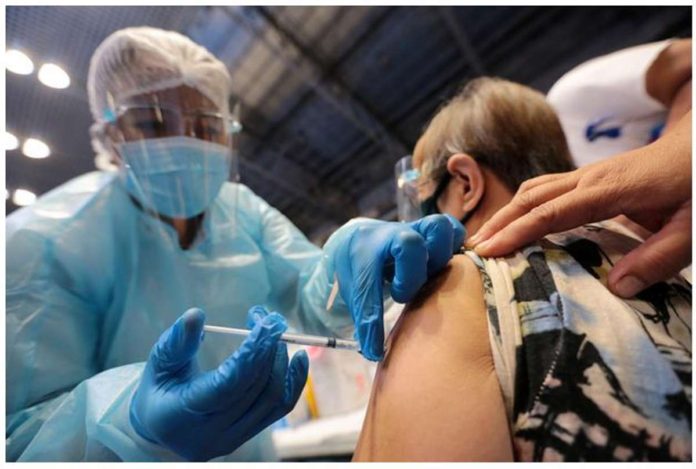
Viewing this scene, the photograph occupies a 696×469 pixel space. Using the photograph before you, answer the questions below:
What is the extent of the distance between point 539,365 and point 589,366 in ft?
0.20

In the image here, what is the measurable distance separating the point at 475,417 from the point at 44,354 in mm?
979

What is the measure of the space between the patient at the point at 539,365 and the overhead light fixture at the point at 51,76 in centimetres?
173

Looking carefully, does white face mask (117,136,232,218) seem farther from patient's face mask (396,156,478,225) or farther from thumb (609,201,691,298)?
thumb (609,201,691,298)

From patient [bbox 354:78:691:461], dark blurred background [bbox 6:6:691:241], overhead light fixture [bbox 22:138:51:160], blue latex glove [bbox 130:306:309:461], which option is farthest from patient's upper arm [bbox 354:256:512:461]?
overhead light fixture [bbox 22:138:51:160]

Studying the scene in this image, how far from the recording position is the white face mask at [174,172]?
1180 mm

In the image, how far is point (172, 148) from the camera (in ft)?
3.89

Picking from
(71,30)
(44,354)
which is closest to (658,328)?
(44,354)

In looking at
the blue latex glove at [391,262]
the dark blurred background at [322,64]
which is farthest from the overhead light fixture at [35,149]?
the blue latex glove at [391,262]

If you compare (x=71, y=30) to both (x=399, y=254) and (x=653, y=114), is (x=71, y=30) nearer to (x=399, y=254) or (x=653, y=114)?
(x=399, y=254)

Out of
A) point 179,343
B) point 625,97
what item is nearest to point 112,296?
point 179,343

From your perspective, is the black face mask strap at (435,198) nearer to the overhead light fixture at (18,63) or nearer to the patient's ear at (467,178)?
the patient's ear at (467,178)

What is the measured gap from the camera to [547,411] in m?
0.47

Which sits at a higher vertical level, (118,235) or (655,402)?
(118,235)

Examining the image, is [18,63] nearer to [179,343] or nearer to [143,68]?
[143,68]
